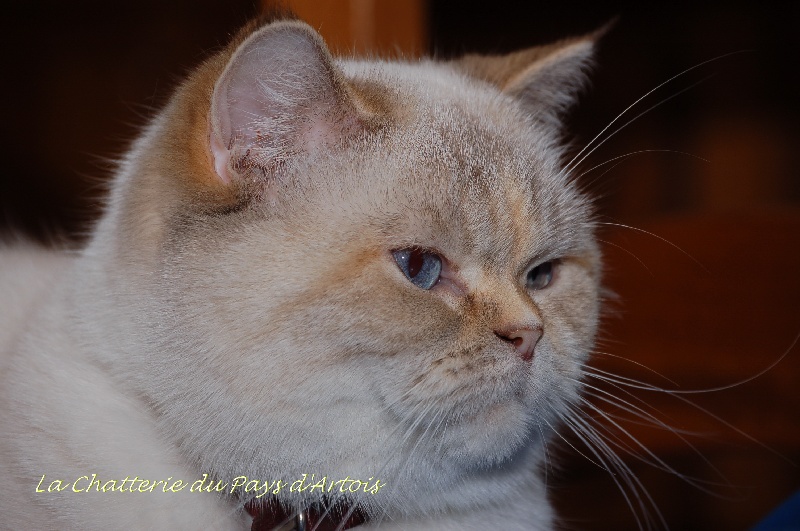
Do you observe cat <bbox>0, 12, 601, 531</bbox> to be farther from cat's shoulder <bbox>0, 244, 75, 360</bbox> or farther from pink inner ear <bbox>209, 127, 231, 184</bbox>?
cat's shoulder <bbox>0, 244, 75, 360</bbox>

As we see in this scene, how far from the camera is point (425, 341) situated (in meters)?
0.96

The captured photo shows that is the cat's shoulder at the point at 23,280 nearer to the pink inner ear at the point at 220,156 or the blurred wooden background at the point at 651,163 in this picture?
the blurred wooden background at the point at 651,163

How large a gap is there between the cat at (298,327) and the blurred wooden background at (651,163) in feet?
0.63

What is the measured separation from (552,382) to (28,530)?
78 cm

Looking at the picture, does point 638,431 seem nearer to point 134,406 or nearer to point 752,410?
point 752,410

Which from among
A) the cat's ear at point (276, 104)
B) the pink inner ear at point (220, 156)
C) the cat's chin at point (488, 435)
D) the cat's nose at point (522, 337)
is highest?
the cat's ear at point (276, 104)

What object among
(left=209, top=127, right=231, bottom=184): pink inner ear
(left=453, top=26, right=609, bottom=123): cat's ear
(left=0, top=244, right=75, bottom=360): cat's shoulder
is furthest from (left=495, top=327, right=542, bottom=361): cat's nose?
(left=0, top=244, right=75, bottom=360): cat's shoulder

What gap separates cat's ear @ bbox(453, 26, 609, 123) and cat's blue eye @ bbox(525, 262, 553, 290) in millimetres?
344

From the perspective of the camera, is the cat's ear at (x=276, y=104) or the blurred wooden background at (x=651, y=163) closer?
the cat's ear at (x=276, y=104)

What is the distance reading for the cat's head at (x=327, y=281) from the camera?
37.2 inches

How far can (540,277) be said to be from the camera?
1.23m

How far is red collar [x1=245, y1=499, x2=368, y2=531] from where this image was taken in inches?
41.2

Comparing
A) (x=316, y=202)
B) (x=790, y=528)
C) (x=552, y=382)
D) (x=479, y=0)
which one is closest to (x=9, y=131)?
(x=479, y=0)

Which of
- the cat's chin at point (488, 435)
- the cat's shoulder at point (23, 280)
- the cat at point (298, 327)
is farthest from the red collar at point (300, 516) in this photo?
the cat's shoulder at point (23, 280)
